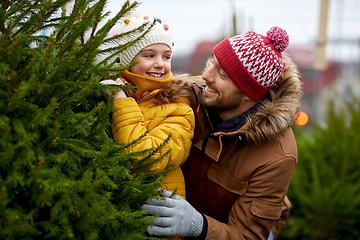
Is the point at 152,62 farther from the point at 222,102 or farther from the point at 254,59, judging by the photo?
the point at 254,59

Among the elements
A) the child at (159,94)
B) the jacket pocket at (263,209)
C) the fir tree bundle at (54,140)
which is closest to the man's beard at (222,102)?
the child at (159,94)

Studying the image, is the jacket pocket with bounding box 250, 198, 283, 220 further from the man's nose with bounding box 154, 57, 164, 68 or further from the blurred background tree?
the blurred background tree

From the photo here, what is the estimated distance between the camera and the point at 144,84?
187cm

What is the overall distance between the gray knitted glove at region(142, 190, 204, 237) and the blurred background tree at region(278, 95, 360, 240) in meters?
2.77

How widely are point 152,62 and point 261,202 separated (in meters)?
1.10

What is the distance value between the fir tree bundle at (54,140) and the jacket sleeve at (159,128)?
291mm

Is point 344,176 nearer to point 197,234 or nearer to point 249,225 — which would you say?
point 249,225

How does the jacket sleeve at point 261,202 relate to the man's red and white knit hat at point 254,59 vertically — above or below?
below

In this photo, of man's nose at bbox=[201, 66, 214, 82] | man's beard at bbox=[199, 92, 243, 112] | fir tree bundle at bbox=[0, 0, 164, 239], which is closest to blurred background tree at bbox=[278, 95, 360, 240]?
man's beard at bbox=[199, 92, 243, 112]

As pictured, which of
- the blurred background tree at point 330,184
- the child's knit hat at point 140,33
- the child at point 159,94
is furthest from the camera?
the blurred background tree at point 330,184

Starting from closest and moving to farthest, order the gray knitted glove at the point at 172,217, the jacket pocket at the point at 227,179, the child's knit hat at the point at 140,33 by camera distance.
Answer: the gray knitted glove at the point at 172,217, the child's knit hat at the point at 140,33, the jacket pocket at the point at 227,179

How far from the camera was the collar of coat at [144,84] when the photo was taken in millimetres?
1861

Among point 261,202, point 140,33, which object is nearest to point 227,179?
point 261,202

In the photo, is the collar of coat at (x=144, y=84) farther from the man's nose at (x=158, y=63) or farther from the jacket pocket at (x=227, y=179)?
the jacket pocket at (x=227, y=179)
